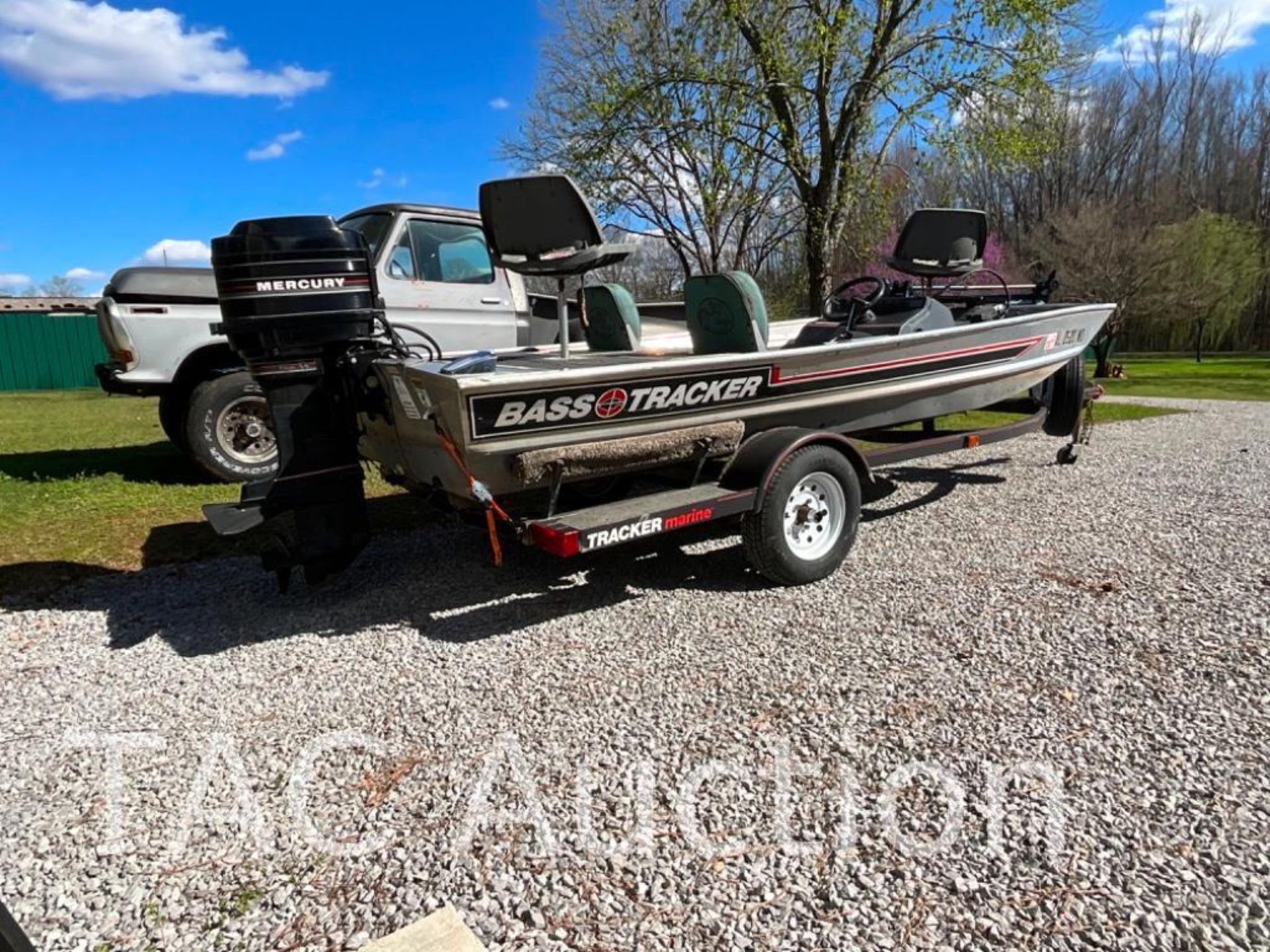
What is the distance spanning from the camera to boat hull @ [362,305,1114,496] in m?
3.59

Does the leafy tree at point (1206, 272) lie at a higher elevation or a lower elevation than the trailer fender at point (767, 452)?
higher

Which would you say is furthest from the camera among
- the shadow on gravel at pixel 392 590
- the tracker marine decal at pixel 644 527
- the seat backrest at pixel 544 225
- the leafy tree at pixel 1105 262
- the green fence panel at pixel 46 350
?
the leafy tree at pixel 1105 262

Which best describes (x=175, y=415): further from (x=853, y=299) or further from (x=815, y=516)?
(x=853, y=299)

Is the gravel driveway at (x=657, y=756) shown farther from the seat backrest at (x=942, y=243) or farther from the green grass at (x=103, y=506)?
the seat backrest at (x=942, y=243)

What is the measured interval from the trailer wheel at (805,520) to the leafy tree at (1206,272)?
81.0ft

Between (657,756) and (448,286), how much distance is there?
5471 millimetres

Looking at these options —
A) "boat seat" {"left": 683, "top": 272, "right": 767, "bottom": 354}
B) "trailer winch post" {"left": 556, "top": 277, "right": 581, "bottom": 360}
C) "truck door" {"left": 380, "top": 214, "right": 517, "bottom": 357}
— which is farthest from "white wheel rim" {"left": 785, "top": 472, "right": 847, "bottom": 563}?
"truck door" {"left": 380, "top": 214, "right": 517, "bottom": 357}

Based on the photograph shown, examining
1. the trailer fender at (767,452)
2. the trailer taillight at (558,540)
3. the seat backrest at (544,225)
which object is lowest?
the trailer taillight at (558,540)

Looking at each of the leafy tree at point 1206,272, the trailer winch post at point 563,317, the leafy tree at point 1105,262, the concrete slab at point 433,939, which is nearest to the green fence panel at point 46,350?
the trailer winch post at point 563,317

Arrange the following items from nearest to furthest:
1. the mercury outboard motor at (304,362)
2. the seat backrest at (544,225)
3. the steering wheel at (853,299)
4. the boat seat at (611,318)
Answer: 1. the mercury outboard motor at (304,362)
2. the seat backrest at (544,225)
3. the boat seat at (611,318)
4. the steering wheel at (853,299)

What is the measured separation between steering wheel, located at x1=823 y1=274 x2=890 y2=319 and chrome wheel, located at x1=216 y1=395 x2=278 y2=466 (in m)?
4.55

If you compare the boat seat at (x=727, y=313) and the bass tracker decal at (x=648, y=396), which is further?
the boat seat at (x=727, y=313)

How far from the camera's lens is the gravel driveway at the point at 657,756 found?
2.04m

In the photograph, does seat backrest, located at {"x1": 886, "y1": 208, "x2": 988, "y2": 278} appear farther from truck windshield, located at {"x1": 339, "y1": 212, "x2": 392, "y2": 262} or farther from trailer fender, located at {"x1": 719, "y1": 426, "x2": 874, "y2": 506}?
truck windshield, located at {"x1": 339, "y1": 212, "x2": 392, "y2": 262}
